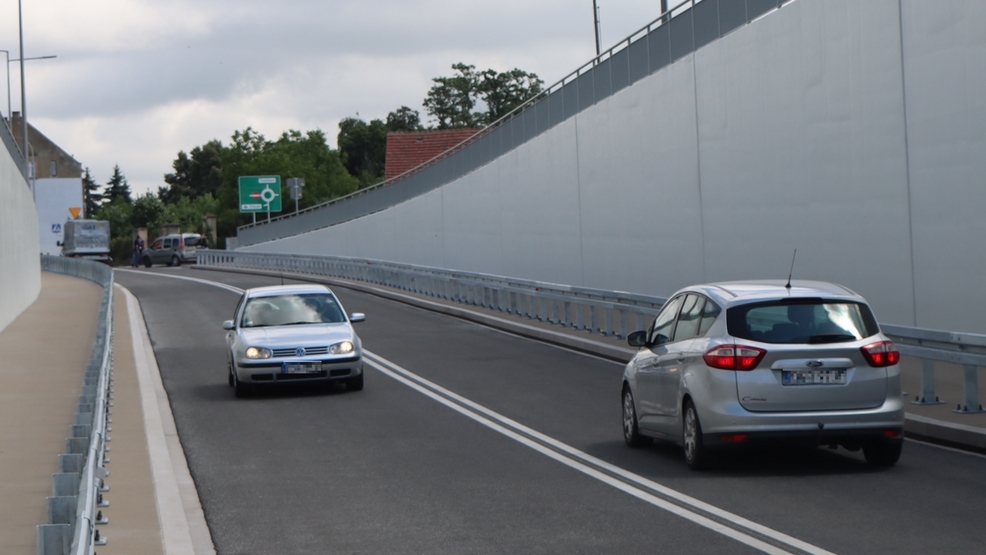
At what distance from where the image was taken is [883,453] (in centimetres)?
1057

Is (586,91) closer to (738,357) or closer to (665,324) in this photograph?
(665,324)

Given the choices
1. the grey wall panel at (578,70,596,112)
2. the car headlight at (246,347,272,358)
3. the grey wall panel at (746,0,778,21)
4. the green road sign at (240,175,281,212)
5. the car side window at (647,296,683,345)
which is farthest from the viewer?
the green road sign at (240,175,281,212)

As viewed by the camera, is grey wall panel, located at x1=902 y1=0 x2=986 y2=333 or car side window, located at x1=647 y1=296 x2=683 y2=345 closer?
car side window, located at x1=647 y1=296 x2=683 y2=345

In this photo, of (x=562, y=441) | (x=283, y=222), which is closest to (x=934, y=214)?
(x=562, y=441)

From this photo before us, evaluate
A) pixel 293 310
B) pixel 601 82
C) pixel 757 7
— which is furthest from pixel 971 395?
pixel 601 82

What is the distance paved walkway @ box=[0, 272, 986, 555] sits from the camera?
8.82 metres

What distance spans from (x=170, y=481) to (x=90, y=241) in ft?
220

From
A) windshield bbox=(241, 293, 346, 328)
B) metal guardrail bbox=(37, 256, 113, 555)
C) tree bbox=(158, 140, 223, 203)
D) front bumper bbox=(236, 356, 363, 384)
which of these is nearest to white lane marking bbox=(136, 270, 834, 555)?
front bumper bbox=(236, 356, 363, 384)

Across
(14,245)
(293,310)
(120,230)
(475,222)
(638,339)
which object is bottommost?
(638,339)

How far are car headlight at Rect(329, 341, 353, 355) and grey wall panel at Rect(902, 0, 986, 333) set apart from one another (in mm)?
8023

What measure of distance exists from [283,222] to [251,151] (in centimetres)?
5407

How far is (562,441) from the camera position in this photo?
12.7m

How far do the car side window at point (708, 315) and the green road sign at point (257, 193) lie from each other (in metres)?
72.7

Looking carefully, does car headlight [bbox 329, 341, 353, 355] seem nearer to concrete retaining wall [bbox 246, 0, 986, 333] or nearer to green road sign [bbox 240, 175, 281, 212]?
concrete retaining wall [bbox 246, 0, 986, 333]
